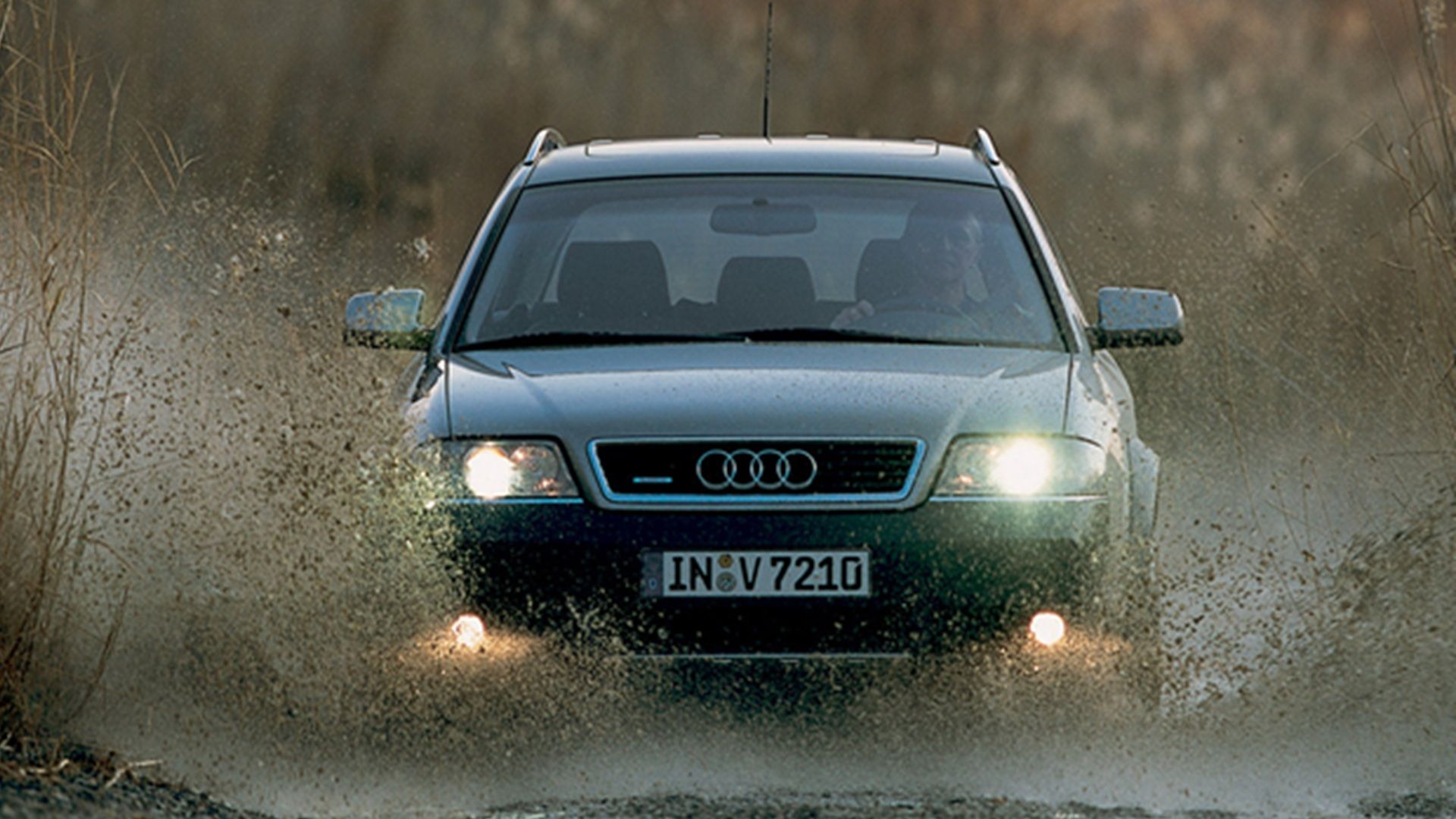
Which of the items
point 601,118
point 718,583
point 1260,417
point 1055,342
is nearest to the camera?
point 718,583

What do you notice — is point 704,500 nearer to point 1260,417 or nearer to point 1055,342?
point 1055,342

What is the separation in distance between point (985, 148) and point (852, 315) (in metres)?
1.19

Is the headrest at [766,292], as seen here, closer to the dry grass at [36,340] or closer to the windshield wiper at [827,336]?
the windshield wiper at [827,336]

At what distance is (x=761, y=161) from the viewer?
6.89m

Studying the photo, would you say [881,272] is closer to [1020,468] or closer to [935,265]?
[935,265]

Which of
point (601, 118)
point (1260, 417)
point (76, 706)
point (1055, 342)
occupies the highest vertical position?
point (601, 118)

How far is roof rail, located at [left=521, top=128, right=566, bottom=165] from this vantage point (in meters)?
7.22

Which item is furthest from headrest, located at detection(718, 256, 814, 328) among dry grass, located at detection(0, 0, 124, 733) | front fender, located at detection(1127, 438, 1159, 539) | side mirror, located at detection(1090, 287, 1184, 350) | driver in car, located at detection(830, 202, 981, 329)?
dry grass, located at detection(0, 0, 124, 733)

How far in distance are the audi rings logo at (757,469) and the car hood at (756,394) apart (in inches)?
1.7

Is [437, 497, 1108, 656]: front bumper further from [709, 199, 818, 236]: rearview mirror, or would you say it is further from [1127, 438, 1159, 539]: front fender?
[709, 199, 818, 236]: rearview mirror

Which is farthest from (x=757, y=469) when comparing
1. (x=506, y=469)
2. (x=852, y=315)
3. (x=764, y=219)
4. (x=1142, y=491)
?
(x=764, y=219)

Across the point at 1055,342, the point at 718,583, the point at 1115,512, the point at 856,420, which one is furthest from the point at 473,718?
the point at 1055,342

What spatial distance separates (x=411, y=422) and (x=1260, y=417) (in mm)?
6136

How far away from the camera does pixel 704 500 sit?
16.6 feet
